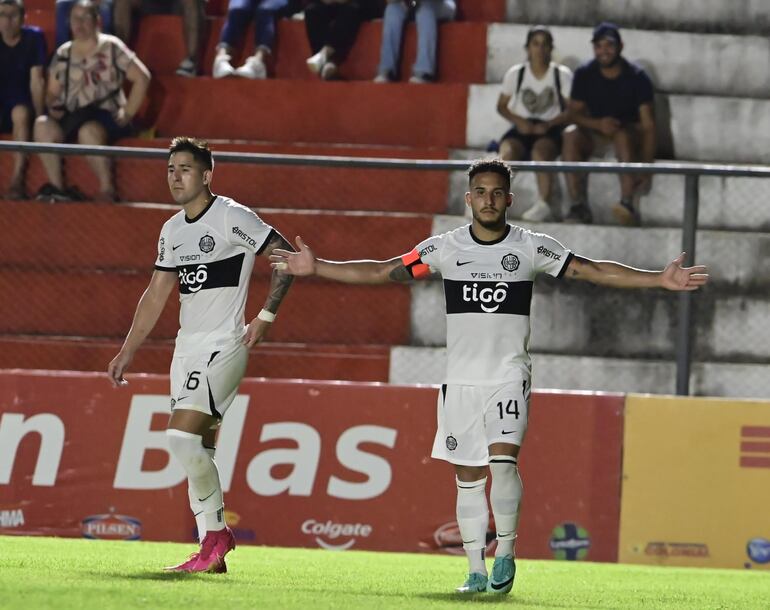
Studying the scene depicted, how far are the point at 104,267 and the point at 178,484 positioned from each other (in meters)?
2.55

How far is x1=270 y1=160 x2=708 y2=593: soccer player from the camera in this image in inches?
301

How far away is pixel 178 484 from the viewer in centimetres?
1091

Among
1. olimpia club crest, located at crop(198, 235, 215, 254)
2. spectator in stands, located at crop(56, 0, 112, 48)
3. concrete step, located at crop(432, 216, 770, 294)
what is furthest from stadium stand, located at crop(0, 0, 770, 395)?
olimpia club crest, located at crop(198, 235, 215, 254)

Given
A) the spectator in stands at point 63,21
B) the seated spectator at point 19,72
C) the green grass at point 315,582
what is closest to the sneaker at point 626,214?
the green grass at point 315,582

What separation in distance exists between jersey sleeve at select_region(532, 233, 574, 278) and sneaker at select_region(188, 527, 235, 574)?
2085mm

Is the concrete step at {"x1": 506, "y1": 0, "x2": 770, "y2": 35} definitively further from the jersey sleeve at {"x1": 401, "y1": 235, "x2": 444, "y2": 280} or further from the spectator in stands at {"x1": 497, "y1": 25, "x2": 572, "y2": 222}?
the jersey sleeve at {"x1": 401, "y1": 235, "x2": 444, "y2": 280}

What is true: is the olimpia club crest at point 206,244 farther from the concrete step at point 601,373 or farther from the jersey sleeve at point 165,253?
the concrete step at point 601,373

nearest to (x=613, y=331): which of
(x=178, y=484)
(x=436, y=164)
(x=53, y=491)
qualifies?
(x=436, y=164)

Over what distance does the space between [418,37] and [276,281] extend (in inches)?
287

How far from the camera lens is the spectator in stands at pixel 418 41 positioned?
15.1 meters

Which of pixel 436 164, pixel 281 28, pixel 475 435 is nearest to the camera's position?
pixel 475 435

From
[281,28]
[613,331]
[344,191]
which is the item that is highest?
[281,28]

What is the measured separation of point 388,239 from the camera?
13055 mm

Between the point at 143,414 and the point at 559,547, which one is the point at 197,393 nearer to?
the point at 143,414
